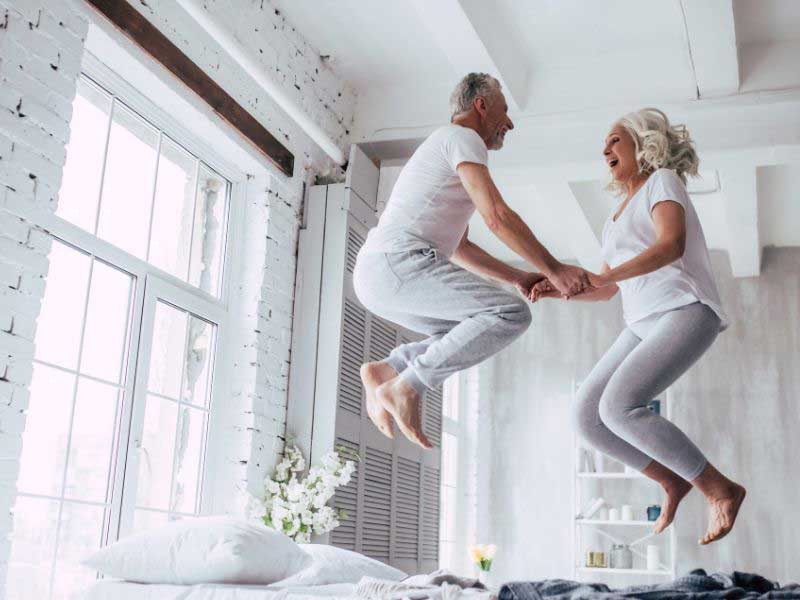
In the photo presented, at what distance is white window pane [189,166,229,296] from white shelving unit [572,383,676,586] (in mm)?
3521

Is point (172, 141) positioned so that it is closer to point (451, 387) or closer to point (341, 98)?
point (341, 98)

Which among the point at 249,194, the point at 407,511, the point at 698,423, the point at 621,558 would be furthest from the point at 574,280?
the point at 698,423

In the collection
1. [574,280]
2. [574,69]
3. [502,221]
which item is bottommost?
[574,280]

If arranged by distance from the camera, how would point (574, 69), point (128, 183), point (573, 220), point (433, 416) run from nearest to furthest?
point (128, 183), point (574, 69), point (433, 416), point (573, 220)

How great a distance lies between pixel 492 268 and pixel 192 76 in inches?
68.0

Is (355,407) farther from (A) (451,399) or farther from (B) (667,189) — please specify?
(A) (451,399)

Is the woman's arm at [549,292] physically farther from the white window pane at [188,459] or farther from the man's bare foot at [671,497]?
the white window pane at [188,459]

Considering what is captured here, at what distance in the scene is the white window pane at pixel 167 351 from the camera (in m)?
3.90

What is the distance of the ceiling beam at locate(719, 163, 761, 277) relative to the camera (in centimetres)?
516

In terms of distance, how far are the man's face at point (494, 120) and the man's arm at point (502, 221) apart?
1.01 feet

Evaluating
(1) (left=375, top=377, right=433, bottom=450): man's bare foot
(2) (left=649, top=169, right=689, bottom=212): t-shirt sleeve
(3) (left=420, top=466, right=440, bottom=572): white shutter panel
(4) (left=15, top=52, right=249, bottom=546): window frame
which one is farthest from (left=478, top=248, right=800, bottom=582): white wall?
(1) (left=375, top=377, right=433, bottom=450): man's bare foot

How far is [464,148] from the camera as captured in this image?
8.52 feet

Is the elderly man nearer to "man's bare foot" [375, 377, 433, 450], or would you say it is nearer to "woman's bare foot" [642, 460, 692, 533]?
"man's bare foot" [375, 377, 433, 450]

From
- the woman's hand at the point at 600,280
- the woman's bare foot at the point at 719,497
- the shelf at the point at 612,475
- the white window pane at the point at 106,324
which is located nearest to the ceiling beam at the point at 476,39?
the white window pane at the point at 106,324
